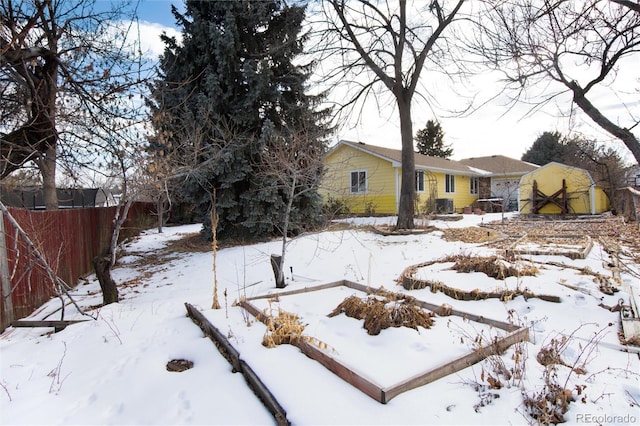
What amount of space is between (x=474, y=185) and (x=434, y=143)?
1249 cm

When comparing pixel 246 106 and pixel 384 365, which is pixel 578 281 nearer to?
pixel 384 365

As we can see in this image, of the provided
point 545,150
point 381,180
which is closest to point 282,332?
point 381,180

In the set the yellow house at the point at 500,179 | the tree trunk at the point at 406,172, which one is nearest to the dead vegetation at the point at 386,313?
the tree trunk at the point at 406,172

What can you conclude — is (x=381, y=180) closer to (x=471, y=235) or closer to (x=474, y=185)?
(x=471, y=235)

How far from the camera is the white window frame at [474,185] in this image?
23614 mm

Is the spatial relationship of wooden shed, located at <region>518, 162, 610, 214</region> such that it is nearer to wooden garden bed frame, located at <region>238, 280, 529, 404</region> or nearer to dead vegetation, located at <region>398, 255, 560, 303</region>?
dead vegetation, located at <region>398, 255, 560, 303</region>

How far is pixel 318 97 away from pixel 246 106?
2.43 metres

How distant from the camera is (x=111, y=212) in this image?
10.5 metres

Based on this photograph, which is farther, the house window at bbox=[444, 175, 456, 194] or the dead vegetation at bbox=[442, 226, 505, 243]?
the house window at bbox=[444, 175, 456, 194]

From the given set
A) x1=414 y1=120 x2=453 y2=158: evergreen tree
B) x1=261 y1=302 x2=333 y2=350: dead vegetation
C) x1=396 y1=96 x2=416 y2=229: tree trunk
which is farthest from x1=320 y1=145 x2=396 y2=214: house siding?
x1=414 y1=120 x2=453 y2=158: evergreen tree

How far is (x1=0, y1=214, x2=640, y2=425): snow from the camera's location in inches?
88.5

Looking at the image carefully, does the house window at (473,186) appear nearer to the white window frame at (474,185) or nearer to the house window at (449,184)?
the white window frame at (474,185)

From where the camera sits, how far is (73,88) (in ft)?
16.1

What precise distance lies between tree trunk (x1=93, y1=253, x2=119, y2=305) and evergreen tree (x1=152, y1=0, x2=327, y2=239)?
4565 mm
